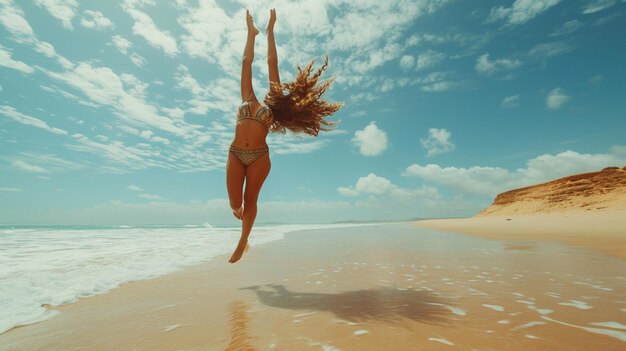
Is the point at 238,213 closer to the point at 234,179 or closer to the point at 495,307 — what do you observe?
the point at 234,179

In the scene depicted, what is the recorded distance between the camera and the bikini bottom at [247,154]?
183 inches

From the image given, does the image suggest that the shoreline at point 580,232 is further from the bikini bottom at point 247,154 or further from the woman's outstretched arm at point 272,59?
the woman's outstretched arm at point 272,59

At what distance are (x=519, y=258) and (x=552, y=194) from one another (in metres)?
27.5

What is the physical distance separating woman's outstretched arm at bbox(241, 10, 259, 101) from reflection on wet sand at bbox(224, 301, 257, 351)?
9.87 feet

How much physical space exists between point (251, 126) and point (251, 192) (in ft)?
3.20

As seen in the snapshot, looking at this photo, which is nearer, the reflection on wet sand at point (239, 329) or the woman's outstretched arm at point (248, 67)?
the reflection on wet sand at point (239, 329)

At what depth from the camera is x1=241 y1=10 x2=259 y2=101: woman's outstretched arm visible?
4.88 meters

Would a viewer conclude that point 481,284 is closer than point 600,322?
No

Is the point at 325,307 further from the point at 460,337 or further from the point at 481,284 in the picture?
the point at 481,284

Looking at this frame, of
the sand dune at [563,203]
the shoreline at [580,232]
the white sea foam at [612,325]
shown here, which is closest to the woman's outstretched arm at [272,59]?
the white sea foam at [612,325]

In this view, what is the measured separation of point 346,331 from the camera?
2.40m

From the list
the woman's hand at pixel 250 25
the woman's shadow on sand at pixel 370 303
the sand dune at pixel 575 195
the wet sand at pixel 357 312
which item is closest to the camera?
the wet sand at pixel 357 312

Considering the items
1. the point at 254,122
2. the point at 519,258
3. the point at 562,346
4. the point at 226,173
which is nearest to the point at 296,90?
the point at 254,122

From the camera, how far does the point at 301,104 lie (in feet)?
16.5
